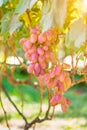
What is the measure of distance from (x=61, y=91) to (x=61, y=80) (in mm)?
45

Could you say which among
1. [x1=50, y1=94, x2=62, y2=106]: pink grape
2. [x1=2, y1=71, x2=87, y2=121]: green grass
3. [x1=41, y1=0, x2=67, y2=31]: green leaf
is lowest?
[x1=2, y1=71, x2=87, y2=121]: green grass

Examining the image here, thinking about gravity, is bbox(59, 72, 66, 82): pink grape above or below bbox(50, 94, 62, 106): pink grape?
above

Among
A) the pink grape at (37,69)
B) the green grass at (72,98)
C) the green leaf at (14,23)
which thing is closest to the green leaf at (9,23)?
the green leaf at (14,23)

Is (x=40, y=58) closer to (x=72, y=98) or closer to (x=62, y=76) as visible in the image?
(x=62, y=76)

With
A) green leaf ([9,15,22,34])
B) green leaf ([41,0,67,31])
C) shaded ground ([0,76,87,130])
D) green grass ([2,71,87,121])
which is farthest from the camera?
green grass ([2,71,87,121])

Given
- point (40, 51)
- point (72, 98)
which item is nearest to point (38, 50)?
point (40, 51)

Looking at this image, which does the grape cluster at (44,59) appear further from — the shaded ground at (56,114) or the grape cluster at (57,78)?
the shaded ground at (56,114)

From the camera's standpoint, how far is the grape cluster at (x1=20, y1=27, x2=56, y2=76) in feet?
3.84

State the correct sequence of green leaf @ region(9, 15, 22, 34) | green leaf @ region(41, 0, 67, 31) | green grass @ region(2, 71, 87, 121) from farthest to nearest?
1. green grass @ region(2, 71, 87, 121)
2. green leaf @ region(9, 15, 22, 34)
3. green leaf @ region(41, 0, 67, 31)

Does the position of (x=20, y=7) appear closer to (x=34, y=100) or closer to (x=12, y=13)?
(x=12, y=13)

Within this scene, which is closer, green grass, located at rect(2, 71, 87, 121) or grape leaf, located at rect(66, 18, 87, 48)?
grape leaf, located at rect(66, 18, 87, 48)

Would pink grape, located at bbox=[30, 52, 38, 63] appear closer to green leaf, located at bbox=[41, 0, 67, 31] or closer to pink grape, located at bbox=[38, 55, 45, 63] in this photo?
pink grape, located at bbox=[38, 55, 45, 63]

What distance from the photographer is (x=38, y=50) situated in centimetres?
118

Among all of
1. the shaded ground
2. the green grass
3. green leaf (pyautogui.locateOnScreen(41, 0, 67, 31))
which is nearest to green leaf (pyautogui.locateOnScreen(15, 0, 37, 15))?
green leaf (pyautogui.locateOnScreen(41, 0, 67, 31))
